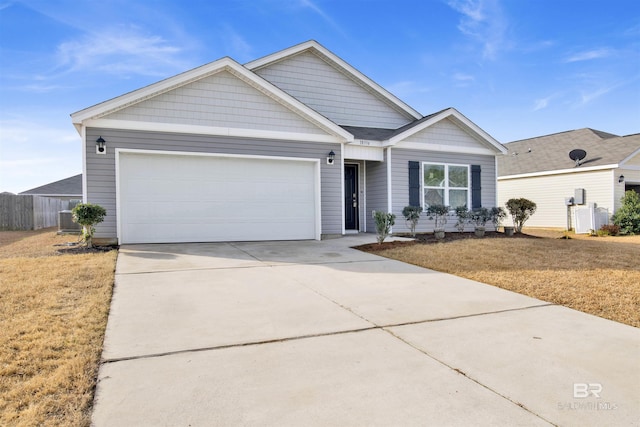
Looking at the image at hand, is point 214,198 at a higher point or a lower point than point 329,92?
lower

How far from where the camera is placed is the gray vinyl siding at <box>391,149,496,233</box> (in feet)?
37.5

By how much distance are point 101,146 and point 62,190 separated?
78.8ft

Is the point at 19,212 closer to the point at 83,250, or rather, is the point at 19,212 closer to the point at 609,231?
the point at 83,250

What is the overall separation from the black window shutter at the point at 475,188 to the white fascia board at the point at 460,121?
36.1 inches

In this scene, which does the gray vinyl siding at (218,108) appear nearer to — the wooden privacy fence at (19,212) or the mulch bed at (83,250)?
the mulch bed at (83,250)

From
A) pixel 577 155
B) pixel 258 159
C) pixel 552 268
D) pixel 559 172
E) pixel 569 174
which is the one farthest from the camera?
pixel 559 172

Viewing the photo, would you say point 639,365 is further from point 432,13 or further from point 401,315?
point 432,13

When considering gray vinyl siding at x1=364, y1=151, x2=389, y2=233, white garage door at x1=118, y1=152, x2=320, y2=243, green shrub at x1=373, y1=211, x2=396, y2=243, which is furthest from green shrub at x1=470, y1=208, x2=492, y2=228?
white garage door at x1=118, y1=152, x2=320, y2=243

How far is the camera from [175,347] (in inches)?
120

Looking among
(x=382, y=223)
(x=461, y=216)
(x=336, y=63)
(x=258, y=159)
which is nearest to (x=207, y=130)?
(x=258, y=159)

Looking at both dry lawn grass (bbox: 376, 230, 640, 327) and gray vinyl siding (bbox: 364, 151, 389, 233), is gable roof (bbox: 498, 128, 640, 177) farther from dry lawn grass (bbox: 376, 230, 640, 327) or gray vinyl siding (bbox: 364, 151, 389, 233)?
gray vinyl siding (bbox: 364, 151, 389, 233)

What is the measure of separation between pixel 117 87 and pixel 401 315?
11.5 metres

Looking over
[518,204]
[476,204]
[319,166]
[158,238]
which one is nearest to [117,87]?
[158,238]

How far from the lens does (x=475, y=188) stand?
12.5m
